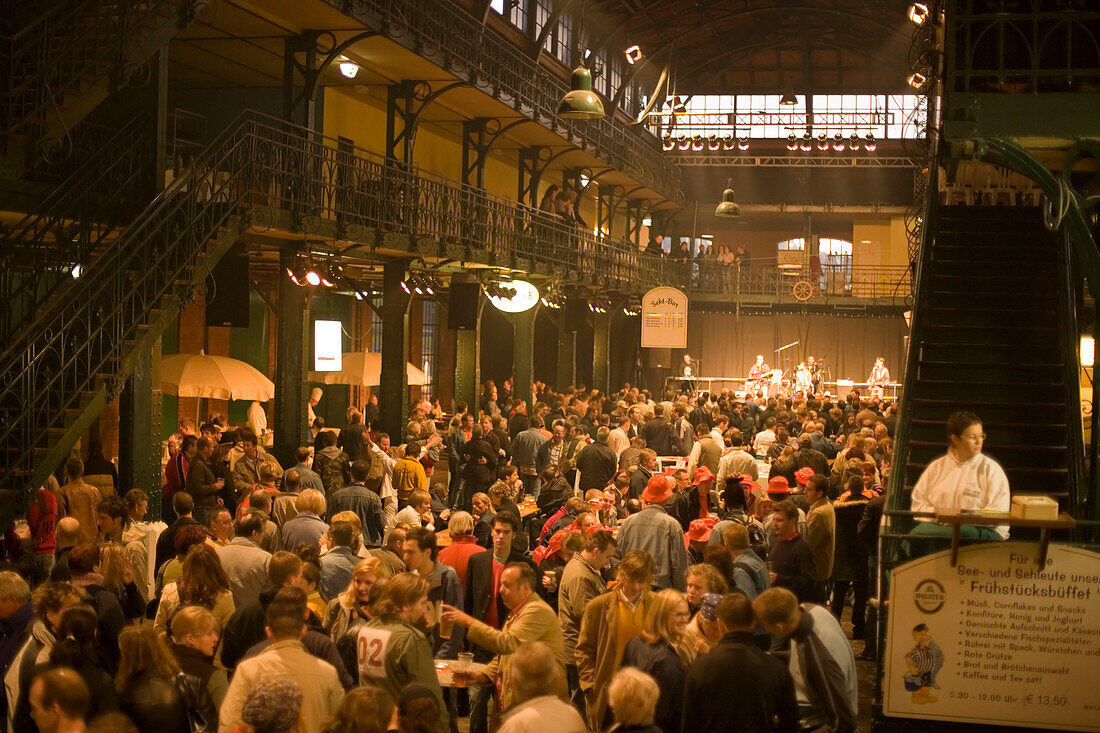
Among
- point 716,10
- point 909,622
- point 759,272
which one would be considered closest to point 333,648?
→ point 909,622

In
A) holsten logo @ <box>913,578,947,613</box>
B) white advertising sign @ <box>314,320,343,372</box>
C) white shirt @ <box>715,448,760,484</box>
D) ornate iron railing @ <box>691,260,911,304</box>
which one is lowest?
holsten logo @ <box>913,578,947,613</box>

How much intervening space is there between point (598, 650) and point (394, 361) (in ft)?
38.5

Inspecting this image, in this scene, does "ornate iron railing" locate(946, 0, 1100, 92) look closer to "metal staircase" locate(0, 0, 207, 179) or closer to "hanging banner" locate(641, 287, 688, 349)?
"metal staircase" locate(0, 0, 207, 179)

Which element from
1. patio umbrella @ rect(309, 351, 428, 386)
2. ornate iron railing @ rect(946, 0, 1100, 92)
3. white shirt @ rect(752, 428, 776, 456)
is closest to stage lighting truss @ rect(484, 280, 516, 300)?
patio umbrella @ rect(309, 351, 428, 386)

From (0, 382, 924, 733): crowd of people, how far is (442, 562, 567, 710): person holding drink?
0.04ft

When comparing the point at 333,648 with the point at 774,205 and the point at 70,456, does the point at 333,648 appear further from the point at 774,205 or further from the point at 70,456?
the point at 774,205

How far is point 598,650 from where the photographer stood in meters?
6.98

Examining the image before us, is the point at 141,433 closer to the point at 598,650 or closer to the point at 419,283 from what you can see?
the point at 419,283

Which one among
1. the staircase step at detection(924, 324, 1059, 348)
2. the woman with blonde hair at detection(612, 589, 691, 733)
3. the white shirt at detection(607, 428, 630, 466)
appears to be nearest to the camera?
the woman with blonde hair at detection(612, 589, 691, 733)

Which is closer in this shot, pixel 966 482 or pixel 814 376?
pixel 966 482

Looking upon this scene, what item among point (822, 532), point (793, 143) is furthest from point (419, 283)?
point (793, 143)

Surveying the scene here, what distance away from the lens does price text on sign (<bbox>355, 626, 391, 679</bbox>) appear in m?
6.11

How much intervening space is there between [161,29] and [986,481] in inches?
359

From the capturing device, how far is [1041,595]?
7.14 m
